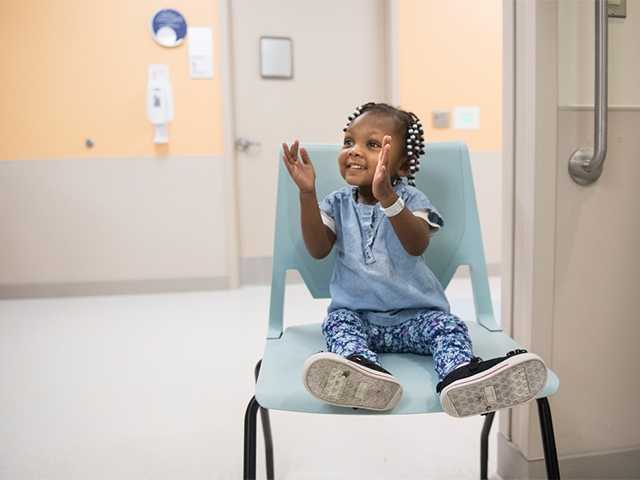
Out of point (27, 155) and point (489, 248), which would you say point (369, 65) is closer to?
point (489, 248)

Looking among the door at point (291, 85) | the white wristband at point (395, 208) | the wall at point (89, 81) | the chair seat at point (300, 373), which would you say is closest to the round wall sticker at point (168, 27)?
the wall at point (89, 81)

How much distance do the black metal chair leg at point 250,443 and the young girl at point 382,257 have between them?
0.43ft

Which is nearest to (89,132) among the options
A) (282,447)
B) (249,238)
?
(249,238)

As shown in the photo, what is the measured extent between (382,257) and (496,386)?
333mm

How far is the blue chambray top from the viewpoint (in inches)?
38.6

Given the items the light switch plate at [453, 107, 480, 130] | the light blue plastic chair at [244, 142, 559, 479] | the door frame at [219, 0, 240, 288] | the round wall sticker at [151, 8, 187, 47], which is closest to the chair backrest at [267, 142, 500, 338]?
the light blue plastic chair at [244, 142, 559, 479]

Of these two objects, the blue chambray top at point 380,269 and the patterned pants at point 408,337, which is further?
the blue chambray top at point 380,269

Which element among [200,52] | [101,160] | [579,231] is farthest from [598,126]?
[101,160]

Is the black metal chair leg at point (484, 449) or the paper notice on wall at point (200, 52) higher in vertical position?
the paper notice on wall at point (200, 52)

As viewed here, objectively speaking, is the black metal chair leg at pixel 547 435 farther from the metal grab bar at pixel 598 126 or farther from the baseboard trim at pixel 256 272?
the baseboard trim at pixel 256 272

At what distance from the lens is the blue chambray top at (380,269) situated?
980 mm

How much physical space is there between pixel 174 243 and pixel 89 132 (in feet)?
2.65

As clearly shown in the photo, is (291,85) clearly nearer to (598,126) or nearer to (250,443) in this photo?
(598,126)

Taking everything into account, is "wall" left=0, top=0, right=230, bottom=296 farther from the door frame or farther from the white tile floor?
the white tile floor
